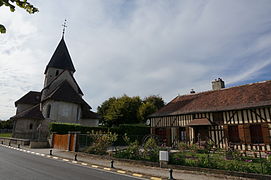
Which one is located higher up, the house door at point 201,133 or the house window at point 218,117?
the house window at point 218,117

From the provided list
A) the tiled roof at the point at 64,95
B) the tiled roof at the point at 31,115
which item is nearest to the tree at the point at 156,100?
the tiled roof at the point at 64,95

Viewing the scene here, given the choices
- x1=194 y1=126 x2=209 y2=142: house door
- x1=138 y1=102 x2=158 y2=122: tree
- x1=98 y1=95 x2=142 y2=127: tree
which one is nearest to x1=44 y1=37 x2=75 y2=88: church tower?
x1=98 y1=95 x2=142 y2=127: tree

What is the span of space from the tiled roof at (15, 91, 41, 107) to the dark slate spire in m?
6.41

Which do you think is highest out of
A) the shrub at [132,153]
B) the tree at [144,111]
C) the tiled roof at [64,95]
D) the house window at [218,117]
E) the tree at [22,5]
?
the tiled roof at [64,95]

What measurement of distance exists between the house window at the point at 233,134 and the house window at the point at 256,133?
0.89 m

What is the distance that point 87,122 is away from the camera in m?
27.0

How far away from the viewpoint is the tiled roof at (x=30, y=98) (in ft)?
101

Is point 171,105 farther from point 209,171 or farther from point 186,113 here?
point 209,171

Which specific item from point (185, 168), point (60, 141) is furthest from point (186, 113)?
point (60, 141)

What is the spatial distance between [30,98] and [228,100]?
32167mm

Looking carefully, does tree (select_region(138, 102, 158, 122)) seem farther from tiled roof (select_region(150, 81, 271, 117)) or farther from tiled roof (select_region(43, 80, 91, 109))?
tiled roof (select_region(150, 81, 271, 117))

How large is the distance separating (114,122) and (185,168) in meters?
23.6

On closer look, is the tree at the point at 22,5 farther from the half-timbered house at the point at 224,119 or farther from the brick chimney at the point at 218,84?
the brick chimney at the point at 218,84

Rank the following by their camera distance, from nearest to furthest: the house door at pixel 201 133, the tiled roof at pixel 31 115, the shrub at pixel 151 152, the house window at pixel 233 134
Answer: the shrub at pixel 151 152
the house window at pixel 233 134
the house door at pixel 201 133
the tiled roof at pixel 31 115
